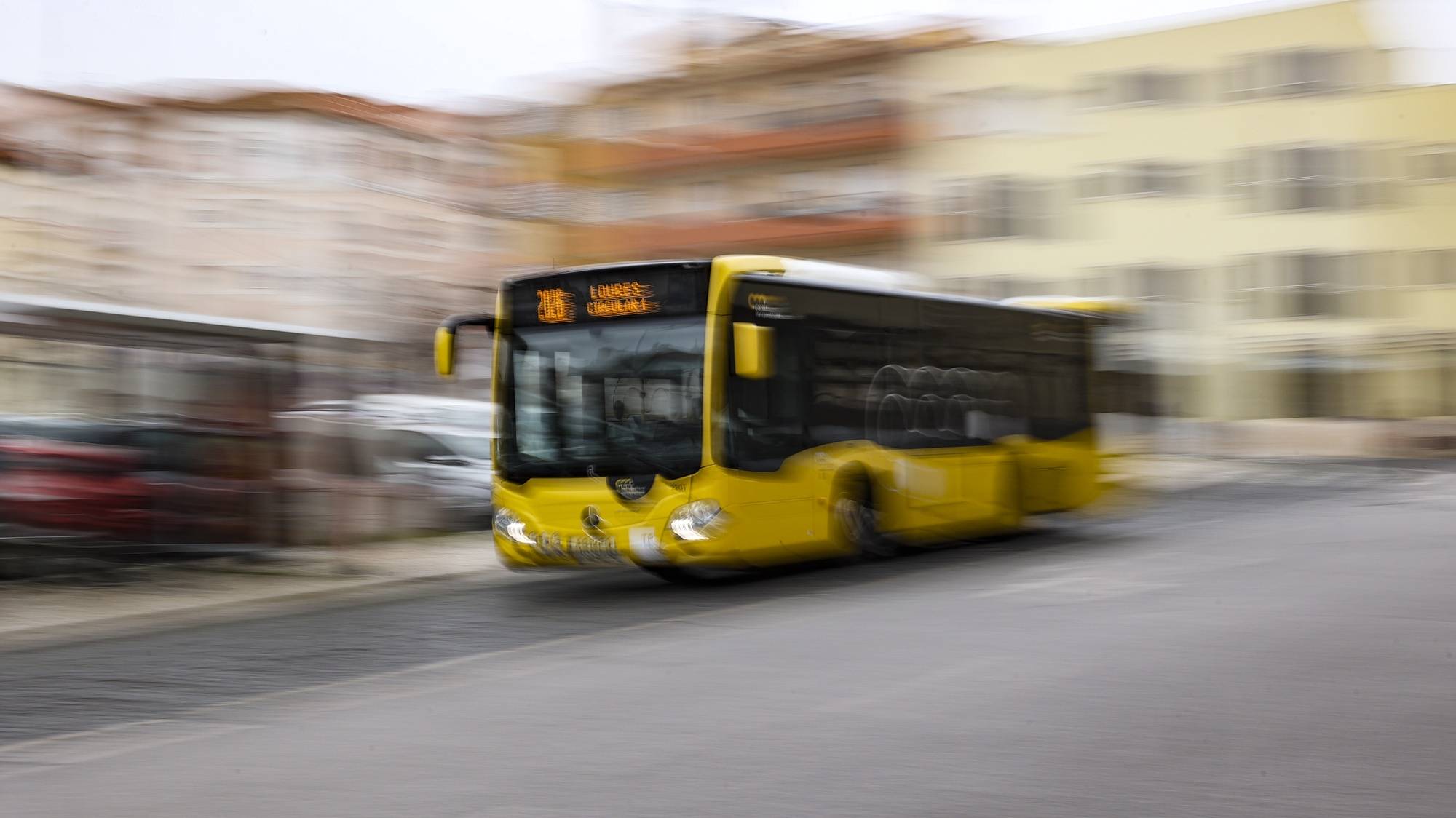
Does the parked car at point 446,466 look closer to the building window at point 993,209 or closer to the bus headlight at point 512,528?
the bus headlight at point 512,528

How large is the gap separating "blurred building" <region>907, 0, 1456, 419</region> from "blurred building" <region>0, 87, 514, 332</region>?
53.8ft

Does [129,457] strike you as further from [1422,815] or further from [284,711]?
[1422,815]

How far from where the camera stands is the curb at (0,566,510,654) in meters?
12.1

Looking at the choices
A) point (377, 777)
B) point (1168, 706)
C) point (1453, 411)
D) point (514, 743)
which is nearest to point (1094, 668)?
point (1168, 706)

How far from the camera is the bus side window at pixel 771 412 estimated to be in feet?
43.5

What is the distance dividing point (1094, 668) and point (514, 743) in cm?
308

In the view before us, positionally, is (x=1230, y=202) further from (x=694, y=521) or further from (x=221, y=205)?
(x=694, y=521)

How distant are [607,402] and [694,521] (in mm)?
1172

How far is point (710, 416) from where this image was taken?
13.1 metres

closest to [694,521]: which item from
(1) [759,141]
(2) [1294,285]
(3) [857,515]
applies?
(3) [857,515]

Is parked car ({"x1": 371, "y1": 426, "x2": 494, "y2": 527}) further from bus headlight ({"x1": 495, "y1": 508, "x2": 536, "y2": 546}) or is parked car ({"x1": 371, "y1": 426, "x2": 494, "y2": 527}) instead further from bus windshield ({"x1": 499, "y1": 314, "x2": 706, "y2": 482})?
bus windshield ({"x1": 499, "y1": 314, "x2": 706, "y2": 482})

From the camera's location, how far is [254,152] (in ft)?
197

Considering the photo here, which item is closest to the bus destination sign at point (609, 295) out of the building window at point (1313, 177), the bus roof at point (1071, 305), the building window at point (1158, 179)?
the bus roof at point (1071, 305)

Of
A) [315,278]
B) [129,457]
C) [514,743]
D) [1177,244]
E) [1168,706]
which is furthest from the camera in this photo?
[315,278]
